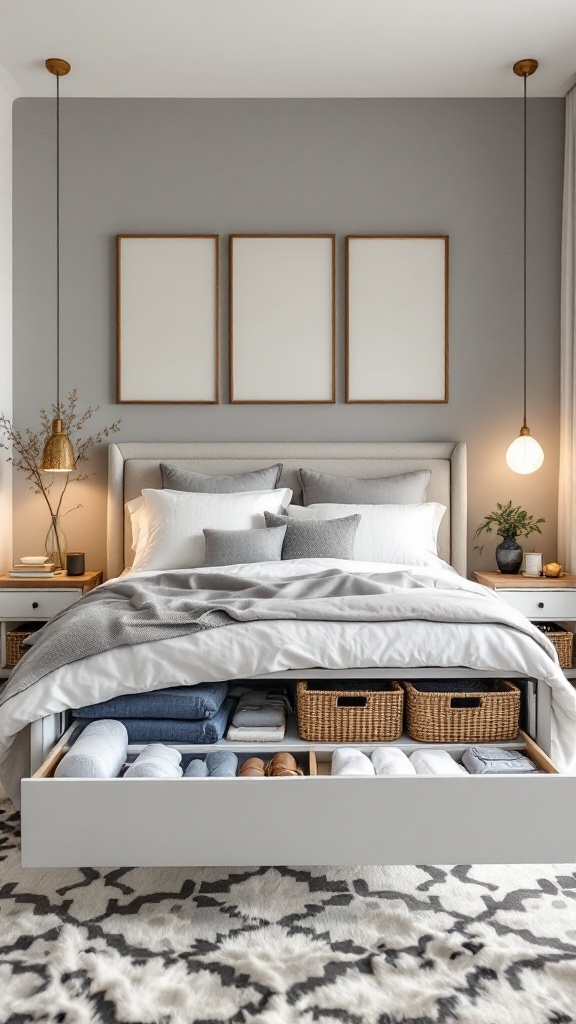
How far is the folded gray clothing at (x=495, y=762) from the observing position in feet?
6.74

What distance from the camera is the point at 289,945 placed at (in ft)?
5.83

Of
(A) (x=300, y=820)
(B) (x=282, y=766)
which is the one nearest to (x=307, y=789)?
(A) (x=300, y=820)

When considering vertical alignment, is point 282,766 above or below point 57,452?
below

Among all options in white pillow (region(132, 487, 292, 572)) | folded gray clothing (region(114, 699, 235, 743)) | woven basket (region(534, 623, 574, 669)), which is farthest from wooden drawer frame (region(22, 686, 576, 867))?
woven basket (region(534, 623, 574, 669))

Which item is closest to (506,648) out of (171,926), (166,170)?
(171,926)

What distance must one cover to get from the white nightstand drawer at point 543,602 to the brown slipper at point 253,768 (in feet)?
6.46

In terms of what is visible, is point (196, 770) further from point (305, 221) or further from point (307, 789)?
point (305, 221)

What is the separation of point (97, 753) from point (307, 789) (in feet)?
1.76

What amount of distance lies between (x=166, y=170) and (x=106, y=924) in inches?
139

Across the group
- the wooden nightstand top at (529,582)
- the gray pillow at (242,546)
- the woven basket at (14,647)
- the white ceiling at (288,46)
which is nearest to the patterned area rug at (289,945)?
the gray pillow at (242,546)

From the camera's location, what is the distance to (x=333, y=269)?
4191 millimetres

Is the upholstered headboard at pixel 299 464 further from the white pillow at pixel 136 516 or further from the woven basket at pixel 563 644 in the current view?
the woven basket at pixel 563 644

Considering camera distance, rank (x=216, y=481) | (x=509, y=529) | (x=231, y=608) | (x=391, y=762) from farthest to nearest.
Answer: (x=509, y=529)
(x=216, y=481)
(x=231, y=608)
(x=391, y=762)

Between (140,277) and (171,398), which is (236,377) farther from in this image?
(140,277)
